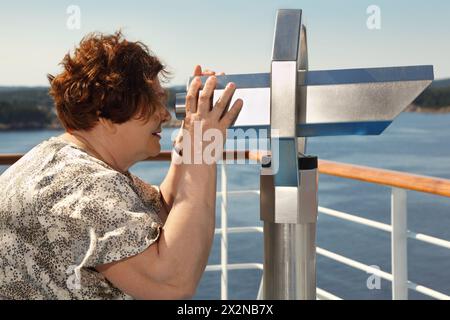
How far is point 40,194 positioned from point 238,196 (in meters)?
2.24

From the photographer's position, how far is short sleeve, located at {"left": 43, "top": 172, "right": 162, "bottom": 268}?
0.94m

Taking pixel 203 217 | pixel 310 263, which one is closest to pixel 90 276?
pixel 203 217

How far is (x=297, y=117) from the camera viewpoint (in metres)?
0.76

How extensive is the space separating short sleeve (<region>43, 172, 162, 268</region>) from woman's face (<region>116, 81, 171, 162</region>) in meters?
0.12

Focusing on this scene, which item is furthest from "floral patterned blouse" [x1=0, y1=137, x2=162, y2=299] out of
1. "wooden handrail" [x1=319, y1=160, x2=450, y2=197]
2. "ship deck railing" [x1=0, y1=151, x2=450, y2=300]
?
"wooden handrail" [x1=319, y1=160, x2=450, y2=197]

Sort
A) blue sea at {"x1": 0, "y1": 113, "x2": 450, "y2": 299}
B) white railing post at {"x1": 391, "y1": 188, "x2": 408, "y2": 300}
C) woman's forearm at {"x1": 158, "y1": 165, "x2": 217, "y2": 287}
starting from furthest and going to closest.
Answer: blue sea at {"x1": 0, "y1": 113, "x2": 450, "y2": 299}
white railing post at {"x1": 391, "y1": 188, "x2": 408, "y2": 300}
woman's forearm at {"x1": 158, "y1": 165, "x2": 217, "y2": 287}

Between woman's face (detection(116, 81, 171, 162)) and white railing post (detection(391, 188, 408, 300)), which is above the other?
Result: woman's face (detection(116, 81, 171, 162))

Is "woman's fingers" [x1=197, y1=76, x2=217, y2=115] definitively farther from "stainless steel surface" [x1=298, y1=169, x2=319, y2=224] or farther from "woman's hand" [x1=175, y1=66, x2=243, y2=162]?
"stainless steel surface" [x1=298, y1=169, x2=319, y2=224]

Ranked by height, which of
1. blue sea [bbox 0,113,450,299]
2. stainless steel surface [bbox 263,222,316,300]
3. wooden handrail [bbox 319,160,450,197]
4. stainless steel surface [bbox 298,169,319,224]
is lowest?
blue sea [bbox 0,113,450,299]

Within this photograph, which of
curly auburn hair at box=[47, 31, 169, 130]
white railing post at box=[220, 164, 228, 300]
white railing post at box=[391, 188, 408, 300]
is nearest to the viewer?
curly auburn hair at box=[47, 31, 169, 130]

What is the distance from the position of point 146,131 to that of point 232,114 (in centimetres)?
33

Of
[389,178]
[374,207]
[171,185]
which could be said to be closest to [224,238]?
[389,178]

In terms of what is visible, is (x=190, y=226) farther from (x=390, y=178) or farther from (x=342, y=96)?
(x=390, y=178)

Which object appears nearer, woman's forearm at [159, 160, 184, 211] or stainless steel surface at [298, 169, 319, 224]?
stainless steel surface at [298, 169, 319, 224]
